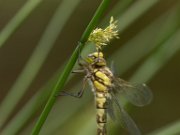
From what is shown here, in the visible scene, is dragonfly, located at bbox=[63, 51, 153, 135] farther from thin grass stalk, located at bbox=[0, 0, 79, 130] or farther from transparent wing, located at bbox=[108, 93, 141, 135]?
thin grass stalk, located at bbox=[0, 0, 79, 130]

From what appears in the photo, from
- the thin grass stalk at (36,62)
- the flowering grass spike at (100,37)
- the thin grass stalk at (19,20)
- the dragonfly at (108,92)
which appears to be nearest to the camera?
the flowering grass spike at (100,37)

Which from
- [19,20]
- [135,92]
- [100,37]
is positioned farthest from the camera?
[135,92]

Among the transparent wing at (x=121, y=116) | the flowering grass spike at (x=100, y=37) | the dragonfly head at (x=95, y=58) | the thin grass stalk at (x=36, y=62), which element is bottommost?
the flowering grass spike at (x=100, y=37)

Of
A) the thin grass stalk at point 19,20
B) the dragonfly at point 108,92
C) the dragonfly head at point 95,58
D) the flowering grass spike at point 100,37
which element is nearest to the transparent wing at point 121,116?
the dragonfly at point 108,92

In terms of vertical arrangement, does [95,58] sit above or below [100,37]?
above

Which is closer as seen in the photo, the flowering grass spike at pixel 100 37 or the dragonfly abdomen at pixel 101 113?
the flowering grass spike at pixel 100 37

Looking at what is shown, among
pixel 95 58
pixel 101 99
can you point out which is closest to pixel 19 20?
pixel 95 58

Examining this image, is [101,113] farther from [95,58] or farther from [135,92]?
[95,58]

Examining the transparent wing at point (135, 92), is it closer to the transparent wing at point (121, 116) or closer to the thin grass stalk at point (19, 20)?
the transparent wing at point (121, 116)
